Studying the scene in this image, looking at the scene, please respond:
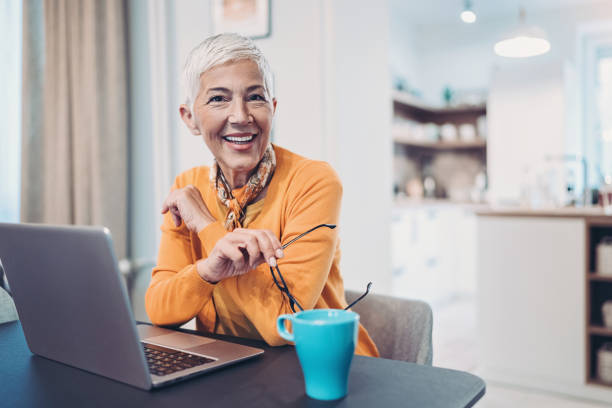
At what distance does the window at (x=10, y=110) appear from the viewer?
7.93 feet

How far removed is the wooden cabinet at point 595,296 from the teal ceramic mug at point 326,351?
238 centimetres

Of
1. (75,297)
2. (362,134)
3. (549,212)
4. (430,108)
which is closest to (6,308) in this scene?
(75,297)

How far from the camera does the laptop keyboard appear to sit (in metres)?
0.77

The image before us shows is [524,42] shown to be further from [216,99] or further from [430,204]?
[216,99]

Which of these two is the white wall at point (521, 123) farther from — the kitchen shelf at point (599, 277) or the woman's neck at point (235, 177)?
the woman's neck at point (235, 177)

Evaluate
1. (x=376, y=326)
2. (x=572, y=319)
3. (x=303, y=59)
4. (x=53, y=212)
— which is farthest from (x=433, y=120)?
(x=376, y=326)

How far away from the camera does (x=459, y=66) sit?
237 inches

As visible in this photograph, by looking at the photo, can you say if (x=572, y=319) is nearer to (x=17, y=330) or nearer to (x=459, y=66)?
(x=17, y=330)

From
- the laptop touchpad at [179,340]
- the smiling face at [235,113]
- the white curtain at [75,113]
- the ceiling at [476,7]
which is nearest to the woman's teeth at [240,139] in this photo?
the smiling face at [235,113]

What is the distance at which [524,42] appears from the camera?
13.5 feet

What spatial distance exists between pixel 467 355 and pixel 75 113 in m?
2.66

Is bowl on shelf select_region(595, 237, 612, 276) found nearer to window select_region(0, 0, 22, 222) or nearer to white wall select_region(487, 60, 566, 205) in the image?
white wall select_region(487, 60, 566, 205)

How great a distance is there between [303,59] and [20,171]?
1387mm

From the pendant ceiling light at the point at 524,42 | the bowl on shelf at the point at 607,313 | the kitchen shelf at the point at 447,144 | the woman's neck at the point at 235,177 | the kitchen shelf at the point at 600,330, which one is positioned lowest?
the kitchen shelf at the point at 600,330
